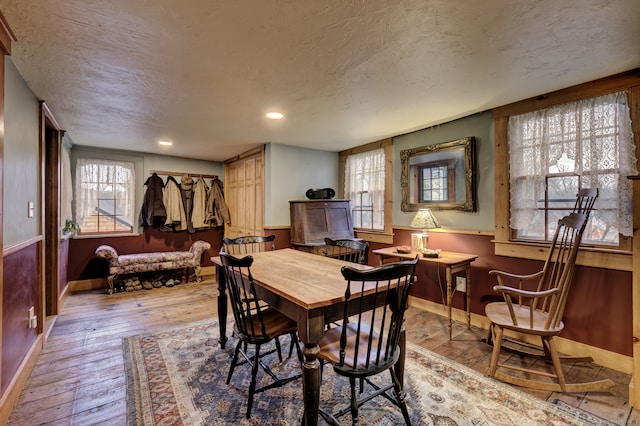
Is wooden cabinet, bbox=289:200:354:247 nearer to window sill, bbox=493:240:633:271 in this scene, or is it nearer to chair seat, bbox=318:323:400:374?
window sill, bbox=493:240:633:271

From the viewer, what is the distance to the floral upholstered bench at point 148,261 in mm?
4242

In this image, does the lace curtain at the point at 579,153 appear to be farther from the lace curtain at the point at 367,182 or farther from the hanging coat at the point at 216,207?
the hanging coat at the point at 216,207

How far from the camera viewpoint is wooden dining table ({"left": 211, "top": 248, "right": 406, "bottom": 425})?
1.43 meters

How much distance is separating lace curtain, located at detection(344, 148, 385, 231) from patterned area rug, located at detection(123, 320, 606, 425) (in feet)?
7.24

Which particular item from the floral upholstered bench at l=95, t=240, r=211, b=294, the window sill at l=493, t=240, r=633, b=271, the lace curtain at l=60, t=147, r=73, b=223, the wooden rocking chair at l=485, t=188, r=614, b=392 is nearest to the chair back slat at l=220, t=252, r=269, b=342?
the wooden rocking chair at l=485, t=188, r=614, b=392

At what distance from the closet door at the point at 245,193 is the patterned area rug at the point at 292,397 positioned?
2.37 metres

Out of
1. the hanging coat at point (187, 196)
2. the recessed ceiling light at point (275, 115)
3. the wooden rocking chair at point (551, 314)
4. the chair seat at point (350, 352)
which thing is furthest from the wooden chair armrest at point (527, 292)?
the hanging coat at point (187, 196)

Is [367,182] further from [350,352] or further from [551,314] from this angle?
[350,352]

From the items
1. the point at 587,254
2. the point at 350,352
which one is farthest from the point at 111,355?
the point at 587,254

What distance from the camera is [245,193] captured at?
4988 millimetres

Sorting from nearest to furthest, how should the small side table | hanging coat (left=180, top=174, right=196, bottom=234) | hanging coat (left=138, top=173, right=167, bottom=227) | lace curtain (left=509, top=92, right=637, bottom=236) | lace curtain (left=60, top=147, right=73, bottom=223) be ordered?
lace curtain (left=509, top=92, right=637, bottom=236) → the small side table → lace curtain (left=60, top=147, right=73, bottom=223) → hanging coat (left=138, top=173, right=167, bottom=227) → hanging coat (left=180, top=174, right=196, bottom=234)

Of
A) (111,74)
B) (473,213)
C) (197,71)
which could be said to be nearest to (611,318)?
(473,213)

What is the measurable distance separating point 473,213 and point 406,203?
0.86 meters

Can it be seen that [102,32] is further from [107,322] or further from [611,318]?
[611,318]
